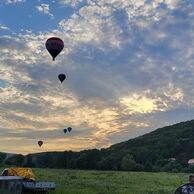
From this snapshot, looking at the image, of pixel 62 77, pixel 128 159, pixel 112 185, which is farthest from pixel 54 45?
pixel 128 159

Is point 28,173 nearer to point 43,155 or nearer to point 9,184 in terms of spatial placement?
point 9,184

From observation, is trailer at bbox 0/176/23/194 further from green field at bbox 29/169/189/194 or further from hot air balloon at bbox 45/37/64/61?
hot air balloon at bbox 45/37/64/61

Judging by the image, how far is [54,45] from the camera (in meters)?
39.1

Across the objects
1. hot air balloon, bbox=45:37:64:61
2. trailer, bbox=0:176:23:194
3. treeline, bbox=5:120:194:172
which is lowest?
trailer, bbox=0:176:23:194

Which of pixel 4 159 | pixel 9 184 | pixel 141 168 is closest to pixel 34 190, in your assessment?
pixel 9 184

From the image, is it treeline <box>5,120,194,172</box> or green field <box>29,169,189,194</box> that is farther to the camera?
treeline <box>5,120,194,172</box>

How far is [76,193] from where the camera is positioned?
29516 mm

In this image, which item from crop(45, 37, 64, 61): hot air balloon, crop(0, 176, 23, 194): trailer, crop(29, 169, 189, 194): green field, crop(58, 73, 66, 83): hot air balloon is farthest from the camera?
crop(58, 73, 66, 83): hot air balloon

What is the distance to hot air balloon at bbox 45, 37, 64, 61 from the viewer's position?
39.1 meters

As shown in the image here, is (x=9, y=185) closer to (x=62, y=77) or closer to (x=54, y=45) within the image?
(x=54, y=45)

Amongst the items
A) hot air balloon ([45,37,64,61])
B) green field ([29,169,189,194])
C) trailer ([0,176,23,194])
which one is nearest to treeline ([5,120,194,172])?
green field ([29,169,189,194])

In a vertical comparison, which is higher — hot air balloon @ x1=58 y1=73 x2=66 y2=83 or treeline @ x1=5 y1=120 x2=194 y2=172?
treeline @ x1=5 y1=120 x2=194 y2=172

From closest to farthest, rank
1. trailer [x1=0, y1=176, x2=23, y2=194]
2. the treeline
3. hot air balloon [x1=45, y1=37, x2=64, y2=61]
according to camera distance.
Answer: trailer [x1=0, y1=176, x2=23, y2=194], hot air balloon [x1=45, y1=37, x2=64, y2=61], the treeline

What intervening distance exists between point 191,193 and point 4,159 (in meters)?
132
